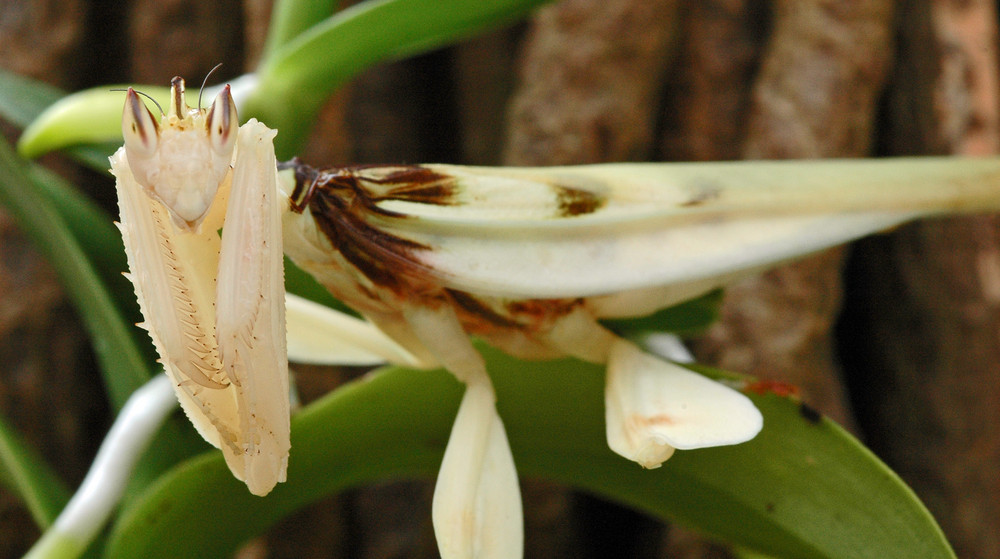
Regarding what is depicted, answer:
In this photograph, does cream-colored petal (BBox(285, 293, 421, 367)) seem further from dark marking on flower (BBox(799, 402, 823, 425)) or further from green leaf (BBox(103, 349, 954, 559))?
dark marking on flower (BBox(799, 402, 823, 425))

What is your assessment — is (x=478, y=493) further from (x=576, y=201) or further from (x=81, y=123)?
(x=81, y=123)

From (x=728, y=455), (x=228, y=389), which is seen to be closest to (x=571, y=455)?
(x=728, y=455)

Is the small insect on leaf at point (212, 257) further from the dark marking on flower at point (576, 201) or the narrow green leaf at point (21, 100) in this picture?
the narrow green leaf at point (21, 100)

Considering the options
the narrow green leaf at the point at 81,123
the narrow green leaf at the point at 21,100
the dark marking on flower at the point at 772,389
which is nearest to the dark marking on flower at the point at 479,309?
the dark marking on flower at the point at 772,389

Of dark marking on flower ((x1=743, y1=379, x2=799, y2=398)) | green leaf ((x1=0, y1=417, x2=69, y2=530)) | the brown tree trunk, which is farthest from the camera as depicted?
the brown tree trunk

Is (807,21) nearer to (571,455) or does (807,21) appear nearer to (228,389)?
(571,455)

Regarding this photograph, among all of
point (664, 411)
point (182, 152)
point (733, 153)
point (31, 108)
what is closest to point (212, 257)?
point (182, 152)

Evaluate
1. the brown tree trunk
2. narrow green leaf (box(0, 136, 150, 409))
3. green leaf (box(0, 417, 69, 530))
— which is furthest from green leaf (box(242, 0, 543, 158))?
the brown tree trunk
